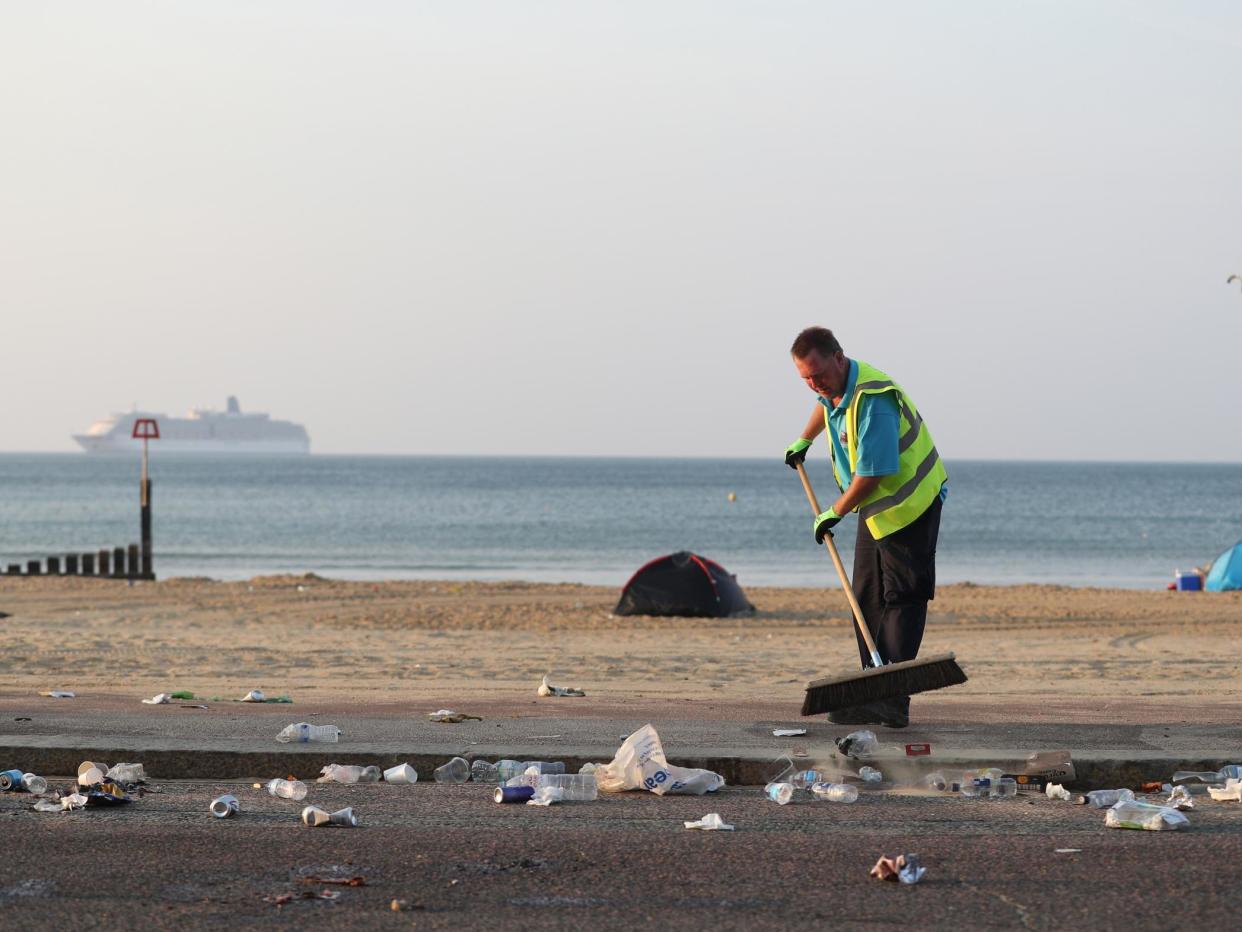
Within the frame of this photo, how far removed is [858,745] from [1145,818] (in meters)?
1.53

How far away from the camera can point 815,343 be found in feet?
23.4

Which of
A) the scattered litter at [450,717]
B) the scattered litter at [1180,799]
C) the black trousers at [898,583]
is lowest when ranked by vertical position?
the scattered litter at [1180,799]

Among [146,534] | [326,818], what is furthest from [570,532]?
[326,818]

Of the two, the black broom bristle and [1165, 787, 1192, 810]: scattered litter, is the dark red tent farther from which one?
[1165, 787, 1192, 810]: scattered litter

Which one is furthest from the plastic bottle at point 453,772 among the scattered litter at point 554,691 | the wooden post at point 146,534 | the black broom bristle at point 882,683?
the wooden post at point 146,534

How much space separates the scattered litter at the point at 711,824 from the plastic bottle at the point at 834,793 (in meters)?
0.70

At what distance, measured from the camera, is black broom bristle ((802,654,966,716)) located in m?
6.80

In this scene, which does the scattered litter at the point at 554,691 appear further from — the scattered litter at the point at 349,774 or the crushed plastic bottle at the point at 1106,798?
the crushed plastic bottle at the point at 1106,798

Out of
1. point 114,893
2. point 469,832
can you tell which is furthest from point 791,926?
point 114,893

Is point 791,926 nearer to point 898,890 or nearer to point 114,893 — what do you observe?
point 898,890

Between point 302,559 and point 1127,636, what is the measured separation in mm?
28146

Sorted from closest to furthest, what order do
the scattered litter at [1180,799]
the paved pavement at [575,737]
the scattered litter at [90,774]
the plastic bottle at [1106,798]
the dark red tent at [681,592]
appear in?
the scattered litter at [1180,799] < the plastic bottle at [1106,798] < the scattered litter at [90,774] < the paved pavement at [575,737] < the dark red tent at [681,592]

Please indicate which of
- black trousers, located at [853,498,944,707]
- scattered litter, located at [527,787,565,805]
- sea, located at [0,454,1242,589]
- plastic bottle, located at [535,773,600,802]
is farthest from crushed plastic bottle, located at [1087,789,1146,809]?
sea, located at [0,454,1242,589]

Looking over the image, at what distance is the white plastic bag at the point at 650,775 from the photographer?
20.6 ft
